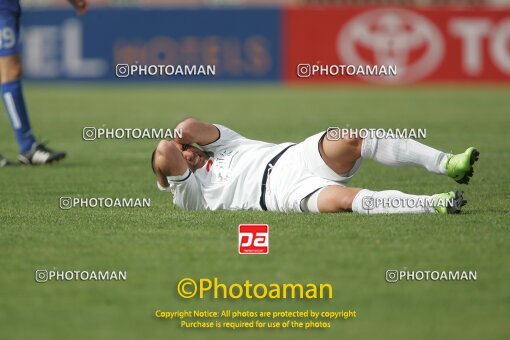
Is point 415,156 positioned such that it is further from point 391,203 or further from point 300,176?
point 300,176

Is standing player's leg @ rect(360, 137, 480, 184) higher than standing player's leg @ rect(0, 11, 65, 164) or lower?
higher

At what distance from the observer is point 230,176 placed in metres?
7.09

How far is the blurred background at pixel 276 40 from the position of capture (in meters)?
24.6

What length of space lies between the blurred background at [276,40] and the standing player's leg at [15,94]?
14270 millimetres

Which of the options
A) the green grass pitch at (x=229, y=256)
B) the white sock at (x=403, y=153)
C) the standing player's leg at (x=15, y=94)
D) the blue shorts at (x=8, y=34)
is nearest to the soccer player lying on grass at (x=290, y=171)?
the white sock at (x=403, y=153)

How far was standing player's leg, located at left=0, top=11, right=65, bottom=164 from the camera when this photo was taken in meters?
11.0

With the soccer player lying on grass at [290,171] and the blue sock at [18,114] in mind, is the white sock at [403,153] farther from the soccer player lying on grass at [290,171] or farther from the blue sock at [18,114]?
the blue sock at [18,114]

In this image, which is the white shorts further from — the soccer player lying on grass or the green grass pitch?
the green grass pitch

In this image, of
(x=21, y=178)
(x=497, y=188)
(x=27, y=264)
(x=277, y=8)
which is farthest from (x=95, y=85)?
(x=27, y=264)

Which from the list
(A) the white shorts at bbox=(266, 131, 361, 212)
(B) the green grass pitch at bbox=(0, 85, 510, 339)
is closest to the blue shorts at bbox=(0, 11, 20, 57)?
(B) the green grass pitch at bbox=(0, 85, 510, 339)

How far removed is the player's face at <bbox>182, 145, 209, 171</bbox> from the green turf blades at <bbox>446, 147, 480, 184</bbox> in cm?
176

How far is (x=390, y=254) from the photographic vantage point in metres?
5.63

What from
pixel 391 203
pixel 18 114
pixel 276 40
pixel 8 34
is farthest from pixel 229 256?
pixel 276 40

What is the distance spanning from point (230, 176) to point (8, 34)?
15.8 ft
